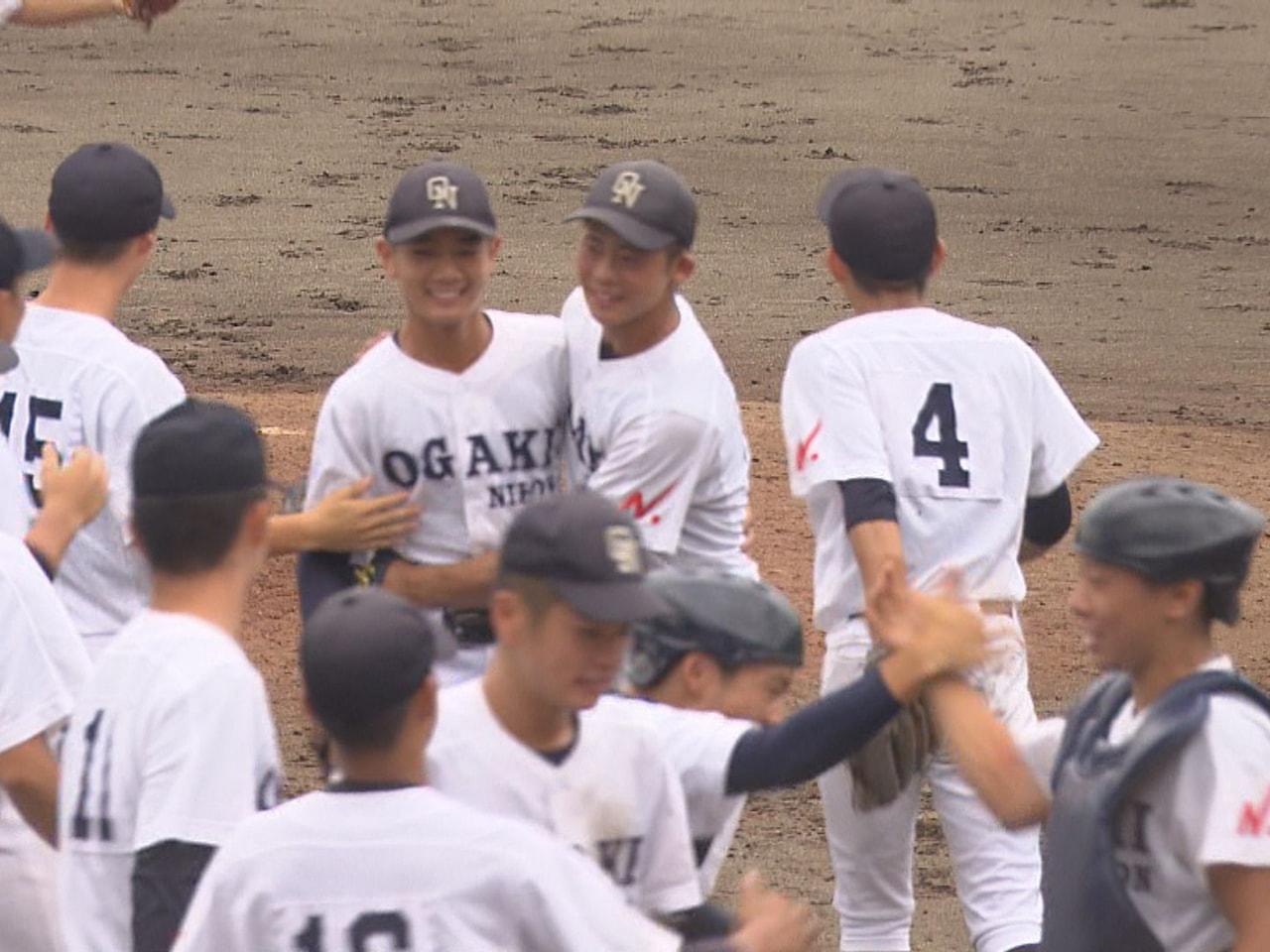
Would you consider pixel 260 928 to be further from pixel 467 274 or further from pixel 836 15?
pixel 836 15

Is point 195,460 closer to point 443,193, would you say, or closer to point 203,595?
point 203,595

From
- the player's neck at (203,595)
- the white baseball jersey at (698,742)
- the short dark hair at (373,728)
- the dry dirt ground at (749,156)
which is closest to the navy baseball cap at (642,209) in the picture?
the white baseball jersey at (698,742)

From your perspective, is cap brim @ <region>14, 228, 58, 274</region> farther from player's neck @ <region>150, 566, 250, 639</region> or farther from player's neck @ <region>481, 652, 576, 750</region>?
player's neck @ <region>481, 652, 576, 750</region>

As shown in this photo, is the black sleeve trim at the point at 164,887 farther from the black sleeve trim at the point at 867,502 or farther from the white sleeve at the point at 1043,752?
the black sleeve trim at the point at 867,502

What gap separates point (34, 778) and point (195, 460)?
600 mm

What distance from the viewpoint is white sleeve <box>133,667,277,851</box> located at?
3.44 m

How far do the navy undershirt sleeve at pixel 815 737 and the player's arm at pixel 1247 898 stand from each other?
48 centimetres

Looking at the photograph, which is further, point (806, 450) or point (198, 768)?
point (806, 450)

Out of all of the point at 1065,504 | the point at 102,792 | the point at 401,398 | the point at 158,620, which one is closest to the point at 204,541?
the point at 158,620

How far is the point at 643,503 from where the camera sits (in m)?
4.79

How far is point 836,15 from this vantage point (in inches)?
698

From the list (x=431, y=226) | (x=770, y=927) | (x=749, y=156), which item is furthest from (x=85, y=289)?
(x=749, y=156)

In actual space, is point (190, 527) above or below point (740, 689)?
above

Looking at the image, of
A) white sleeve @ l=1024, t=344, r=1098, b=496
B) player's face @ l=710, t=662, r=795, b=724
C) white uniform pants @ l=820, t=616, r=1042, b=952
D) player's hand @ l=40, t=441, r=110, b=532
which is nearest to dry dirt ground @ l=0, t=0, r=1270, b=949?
white uniform pants @ l=820, t=616, r=1042, b=952
